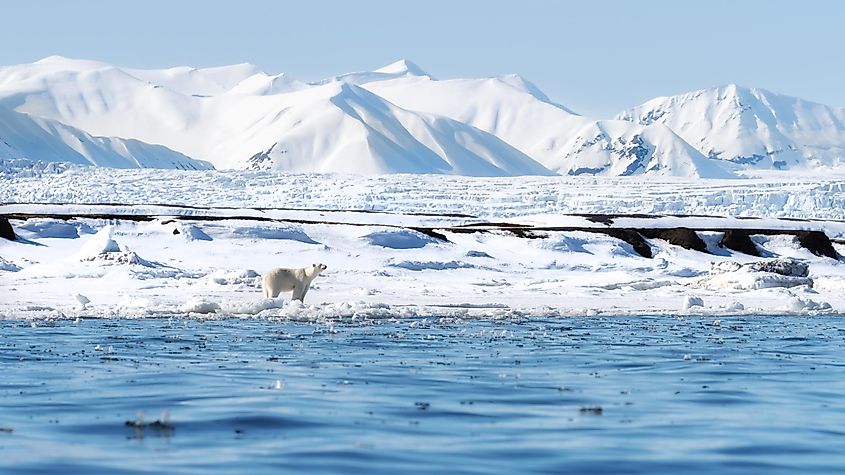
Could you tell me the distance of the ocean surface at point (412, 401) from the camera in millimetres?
7543

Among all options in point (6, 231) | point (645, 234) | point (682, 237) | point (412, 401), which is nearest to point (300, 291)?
point (412, 401)

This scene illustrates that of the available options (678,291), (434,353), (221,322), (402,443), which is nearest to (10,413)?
(402,443)

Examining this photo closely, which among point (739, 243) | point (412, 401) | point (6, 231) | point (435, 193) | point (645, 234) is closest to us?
point (412, 401)

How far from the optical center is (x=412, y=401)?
1003 centimetres

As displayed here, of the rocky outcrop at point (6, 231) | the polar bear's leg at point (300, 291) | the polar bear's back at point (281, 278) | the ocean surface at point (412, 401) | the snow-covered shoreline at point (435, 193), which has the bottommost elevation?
the ocean surface at point (412, 401)

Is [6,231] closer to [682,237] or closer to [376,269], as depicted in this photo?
[376,269]

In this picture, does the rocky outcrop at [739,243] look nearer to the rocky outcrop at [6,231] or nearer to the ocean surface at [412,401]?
the rocky outcrop at [6,231]

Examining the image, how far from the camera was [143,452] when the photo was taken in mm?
7566

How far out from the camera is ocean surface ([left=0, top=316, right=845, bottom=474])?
7.54 m

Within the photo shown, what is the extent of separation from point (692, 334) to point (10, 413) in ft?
34.1

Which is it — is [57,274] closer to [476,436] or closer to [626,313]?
[626,313]

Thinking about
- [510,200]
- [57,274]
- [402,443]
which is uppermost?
[510,200]

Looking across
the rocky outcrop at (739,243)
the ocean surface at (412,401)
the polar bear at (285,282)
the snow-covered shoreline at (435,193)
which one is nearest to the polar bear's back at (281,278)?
the polar bear at (285,282)

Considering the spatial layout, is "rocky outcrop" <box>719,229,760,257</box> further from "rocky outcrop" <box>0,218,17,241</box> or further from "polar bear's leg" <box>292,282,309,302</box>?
"polar bear's leg" <box>292,282,309,302</box>
